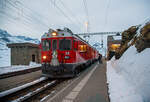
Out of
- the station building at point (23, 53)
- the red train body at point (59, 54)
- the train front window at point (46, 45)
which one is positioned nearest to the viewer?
the red train body at point (59, 54)

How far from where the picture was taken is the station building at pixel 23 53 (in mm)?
19875

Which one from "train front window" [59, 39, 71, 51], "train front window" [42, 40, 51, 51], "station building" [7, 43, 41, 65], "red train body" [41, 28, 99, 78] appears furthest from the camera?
"station building" [7, 43, 41, 65]

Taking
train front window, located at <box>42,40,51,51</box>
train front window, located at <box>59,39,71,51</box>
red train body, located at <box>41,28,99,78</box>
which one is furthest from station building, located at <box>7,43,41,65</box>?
train front window, located at <box>59,39,71,51</box>

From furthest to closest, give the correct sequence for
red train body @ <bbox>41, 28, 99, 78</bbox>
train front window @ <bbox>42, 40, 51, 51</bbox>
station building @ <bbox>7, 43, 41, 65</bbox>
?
station building @ <bbox>7, 43, 41, 65</bbox>, train front window @ <bbox>42, 40, 51, 51</bbox>, red train body @ <bbox>41, 28, 99, 78</bbox>

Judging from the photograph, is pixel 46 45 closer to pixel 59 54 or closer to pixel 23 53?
pixel 59 54

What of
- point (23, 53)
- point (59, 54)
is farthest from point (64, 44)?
point (23, 53)

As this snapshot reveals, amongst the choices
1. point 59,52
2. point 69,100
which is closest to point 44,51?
point 59,52

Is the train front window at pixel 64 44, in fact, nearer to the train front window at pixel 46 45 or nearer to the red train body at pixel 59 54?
the red train body at pixel 59 54

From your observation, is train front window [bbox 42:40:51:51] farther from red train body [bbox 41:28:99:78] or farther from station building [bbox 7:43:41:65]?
station building [bbox 7:43:41:65]

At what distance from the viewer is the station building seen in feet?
65.2

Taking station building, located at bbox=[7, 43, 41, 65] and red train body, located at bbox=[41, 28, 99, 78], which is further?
station building, located at bbox=[7, 43, 41, 65]

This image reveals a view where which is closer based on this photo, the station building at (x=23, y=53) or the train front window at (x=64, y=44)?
the train front window at (x=64, y=44)

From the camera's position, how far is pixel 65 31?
274 inches

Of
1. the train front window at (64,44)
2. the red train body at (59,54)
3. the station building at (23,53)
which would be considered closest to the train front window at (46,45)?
the red train body at (59,54)
